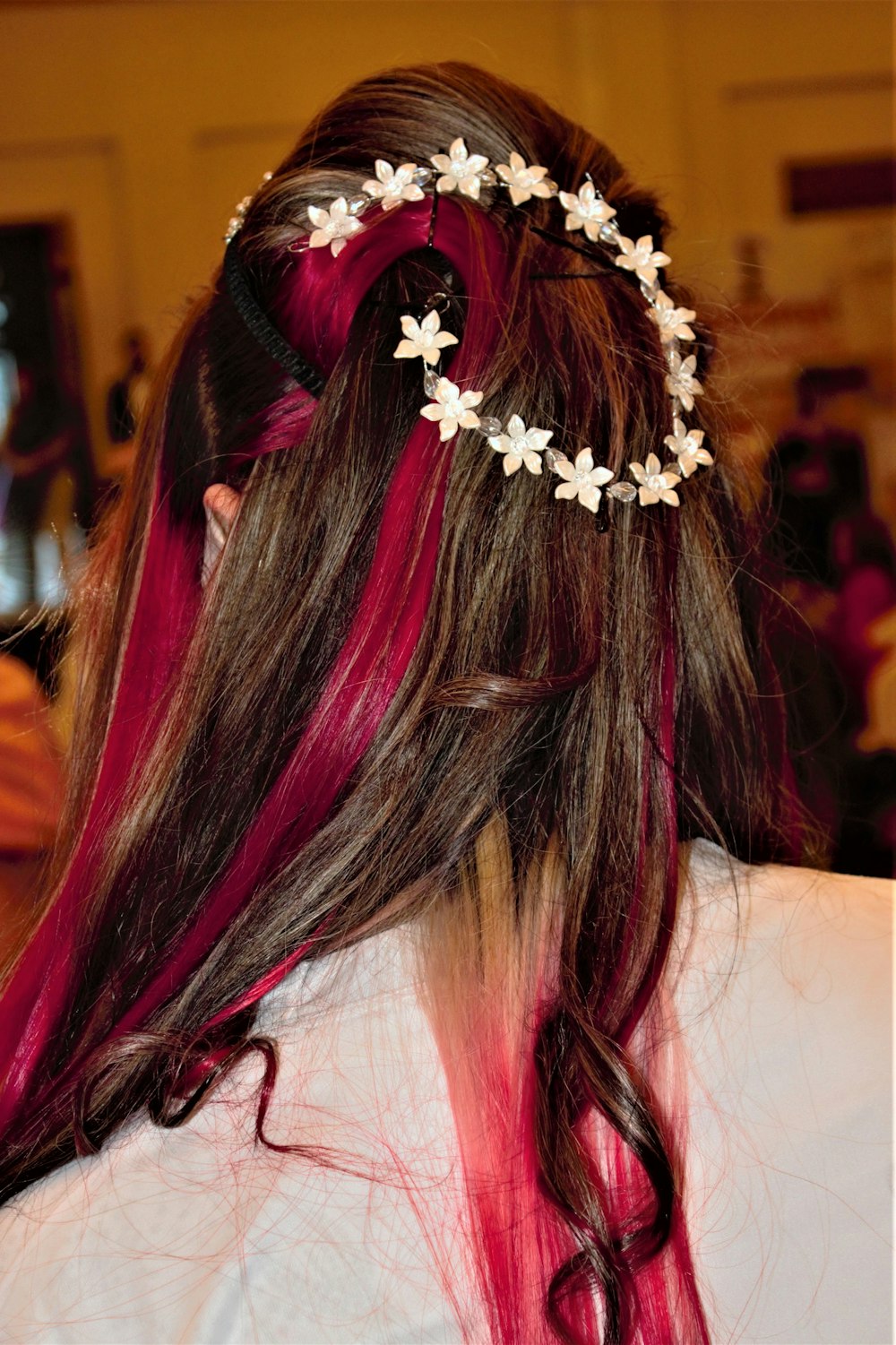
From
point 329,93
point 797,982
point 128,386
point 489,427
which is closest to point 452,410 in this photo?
point 489,427

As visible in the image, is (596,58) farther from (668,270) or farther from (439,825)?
(439,825)

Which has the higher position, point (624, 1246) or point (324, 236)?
point (324, 236)

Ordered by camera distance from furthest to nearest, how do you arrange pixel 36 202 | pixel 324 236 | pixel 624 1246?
pixel 36 202 → pixel 324 236 → pixel 624 1246

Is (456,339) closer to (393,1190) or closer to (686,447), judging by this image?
(686,447)

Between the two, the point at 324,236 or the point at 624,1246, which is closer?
the point at 624,1246

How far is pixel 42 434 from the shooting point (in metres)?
2.57

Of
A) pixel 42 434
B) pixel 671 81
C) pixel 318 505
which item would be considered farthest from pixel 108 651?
pixel 671 81

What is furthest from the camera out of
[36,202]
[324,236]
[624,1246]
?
[36,202]

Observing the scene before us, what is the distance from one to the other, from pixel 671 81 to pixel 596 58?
178 mm

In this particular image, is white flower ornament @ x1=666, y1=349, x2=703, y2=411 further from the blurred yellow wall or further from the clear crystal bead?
the blurred yellow wall

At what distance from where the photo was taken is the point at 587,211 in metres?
0.67

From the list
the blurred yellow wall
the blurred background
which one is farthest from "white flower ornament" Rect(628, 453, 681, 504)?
the blurred yellow wall

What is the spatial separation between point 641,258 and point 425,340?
163 mm

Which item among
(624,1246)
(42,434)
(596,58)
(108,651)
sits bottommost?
(624,1246)
